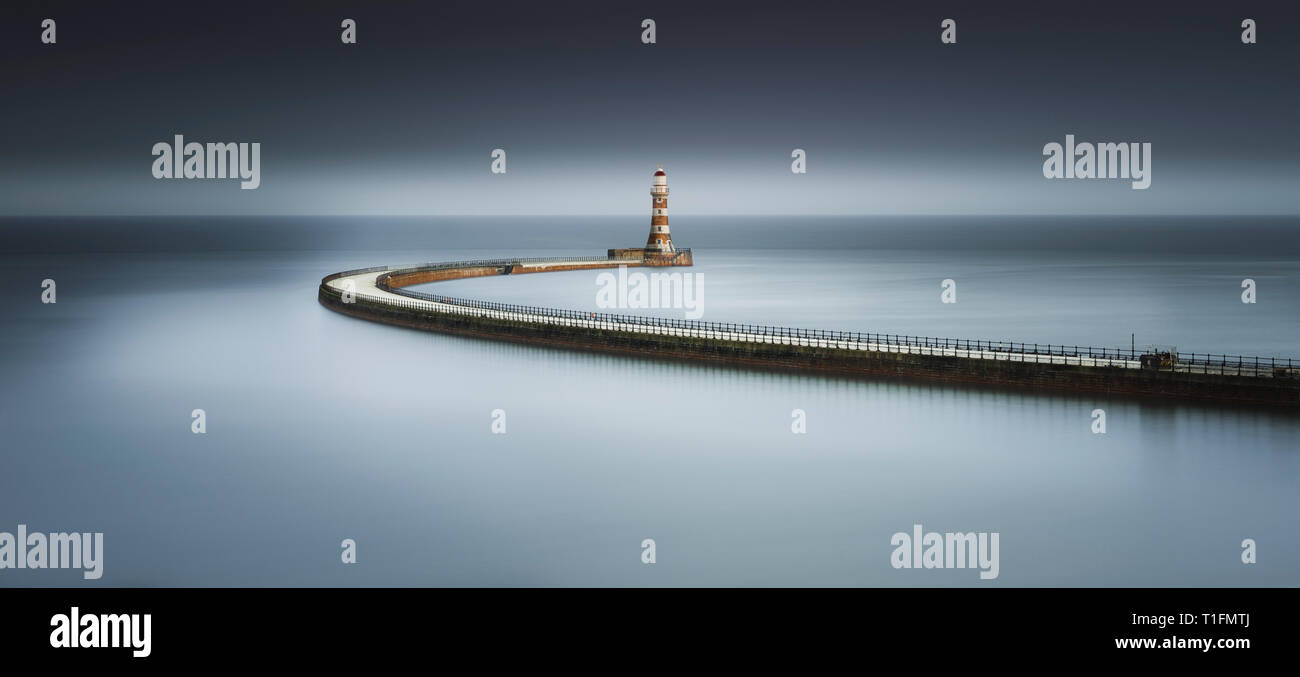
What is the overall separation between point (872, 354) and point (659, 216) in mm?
53010

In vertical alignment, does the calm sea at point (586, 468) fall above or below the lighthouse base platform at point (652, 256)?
below

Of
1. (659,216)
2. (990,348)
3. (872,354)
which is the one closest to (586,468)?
(872,354)

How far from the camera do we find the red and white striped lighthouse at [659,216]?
85.7 metres

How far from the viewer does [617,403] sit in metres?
37.7

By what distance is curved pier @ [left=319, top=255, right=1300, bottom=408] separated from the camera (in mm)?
34438

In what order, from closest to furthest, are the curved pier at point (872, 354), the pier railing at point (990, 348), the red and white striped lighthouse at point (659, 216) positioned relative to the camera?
the curved pier at point (872, 354), the pier railing at point (990, 348), the red and white striped lighthouse at point (659, 216)

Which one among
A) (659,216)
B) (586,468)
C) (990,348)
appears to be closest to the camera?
(586,468)

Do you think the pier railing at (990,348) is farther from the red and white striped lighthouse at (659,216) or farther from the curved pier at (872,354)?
the red and white striped lighthouse at (659,216)

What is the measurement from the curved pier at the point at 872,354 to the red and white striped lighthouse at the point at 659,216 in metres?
27.7

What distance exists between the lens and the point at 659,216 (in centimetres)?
9188

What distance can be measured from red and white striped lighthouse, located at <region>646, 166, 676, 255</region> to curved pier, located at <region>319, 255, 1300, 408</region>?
27.7 m

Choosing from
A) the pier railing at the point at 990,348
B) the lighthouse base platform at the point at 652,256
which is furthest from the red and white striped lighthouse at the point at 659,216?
the pier railing at the point at 990,348

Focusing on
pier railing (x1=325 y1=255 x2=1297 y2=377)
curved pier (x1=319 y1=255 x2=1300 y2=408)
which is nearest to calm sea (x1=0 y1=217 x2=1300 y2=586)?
curved pier (x1=319 y1=255 x2=1300 y2=408)

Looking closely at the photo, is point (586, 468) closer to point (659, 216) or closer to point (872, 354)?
point (872, 354)
